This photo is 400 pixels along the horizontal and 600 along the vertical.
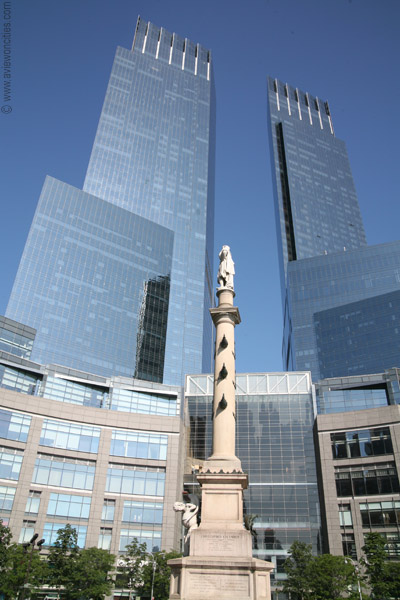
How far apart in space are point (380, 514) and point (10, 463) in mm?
45132

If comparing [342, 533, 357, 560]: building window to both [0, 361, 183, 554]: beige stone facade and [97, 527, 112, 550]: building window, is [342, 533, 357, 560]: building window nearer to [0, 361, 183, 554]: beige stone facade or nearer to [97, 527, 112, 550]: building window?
[0, 361, 183, 554]: beige stone facade

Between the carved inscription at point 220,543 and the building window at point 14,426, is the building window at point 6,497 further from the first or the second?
the carved inscription at point 220,543

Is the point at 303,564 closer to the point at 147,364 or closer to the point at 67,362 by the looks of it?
the point at 67,362

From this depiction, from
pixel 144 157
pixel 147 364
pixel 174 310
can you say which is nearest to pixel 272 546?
pixel 147 364

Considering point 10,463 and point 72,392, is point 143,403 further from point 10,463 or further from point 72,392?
point 10,463

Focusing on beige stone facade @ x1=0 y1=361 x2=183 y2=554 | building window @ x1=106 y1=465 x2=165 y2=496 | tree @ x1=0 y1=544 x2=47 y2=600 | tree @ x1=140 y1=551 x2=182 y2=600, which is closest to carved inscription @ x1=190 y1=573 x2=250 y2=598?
tree @ x1=0 y1=544 x2=47 y2=600

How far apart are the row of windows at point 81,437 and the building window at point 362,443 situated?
915 inches

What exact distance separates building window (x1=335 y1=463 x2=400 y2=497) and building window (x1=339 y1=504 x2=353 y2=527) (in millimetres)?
1469

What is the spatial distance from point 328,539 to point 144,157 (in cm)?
15449

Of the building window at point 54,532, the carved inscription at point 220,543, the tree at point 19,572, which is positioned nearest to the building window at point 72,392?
the building window at point 54,532

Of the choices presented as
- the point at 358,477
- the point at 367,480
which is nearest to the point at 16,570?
the point at 358,477

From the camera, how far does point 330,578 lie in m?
43.4

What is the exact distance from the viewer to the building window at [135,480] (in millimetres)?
62219

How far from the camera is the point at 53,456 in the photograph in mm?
60875
